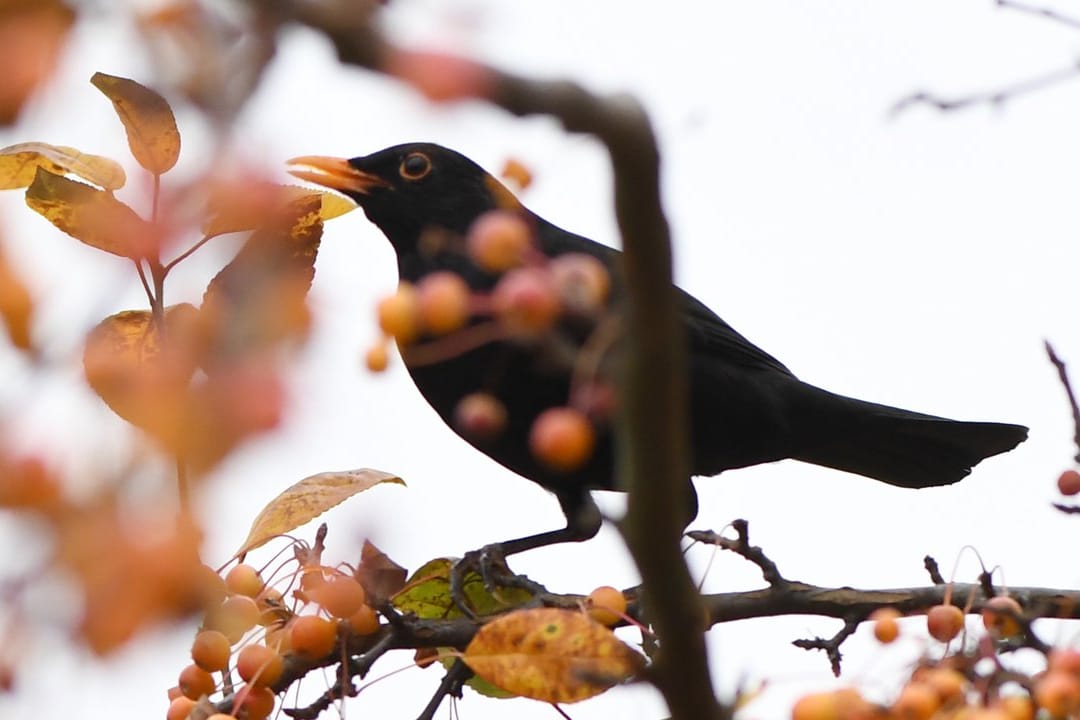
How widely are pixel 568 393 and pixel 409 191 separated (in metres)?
0.91

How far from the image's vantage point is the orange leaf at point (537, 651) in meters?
1.87

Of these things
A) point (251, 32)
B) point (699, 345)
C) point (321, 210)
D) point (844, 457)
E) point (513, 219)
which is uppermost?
point (251, 32)

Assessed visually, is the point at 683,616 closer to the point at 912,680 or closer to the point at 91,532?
the point at 91,532

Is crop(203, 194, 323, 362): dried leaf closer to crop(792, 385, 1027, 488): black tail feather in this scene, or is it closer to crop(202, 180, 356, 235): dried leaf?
crop(202, 180, 356, 235): dried leaf

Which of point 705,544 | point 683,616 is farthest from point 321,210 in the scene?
point 683,616

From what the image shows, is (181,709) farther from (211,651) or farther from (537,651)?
(537,651)

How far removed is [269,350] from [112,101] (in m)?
1.17

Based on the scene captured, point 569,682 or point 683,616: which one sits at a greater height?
point 683,616

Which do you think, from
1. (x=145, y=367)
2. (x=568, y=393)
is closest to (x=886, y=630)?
(x=145, y=367)

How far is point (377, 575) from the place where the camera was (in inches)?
96.0

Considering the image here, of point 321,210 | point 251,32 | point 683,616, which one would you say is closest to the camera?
point 251,32

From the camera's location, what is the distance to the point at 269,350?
1.34 m

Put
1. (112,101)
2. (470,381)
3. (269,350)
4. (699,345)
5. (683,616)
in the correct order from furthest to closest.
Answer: (699,345) → (470,381) → (112,101) → (269,350) → (683,616)

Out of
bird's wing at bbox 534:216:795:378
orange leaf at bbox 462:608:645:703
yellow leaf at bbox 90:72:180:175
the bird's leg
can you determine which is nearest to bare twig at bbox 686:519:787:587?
the bird's leg
